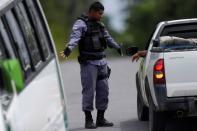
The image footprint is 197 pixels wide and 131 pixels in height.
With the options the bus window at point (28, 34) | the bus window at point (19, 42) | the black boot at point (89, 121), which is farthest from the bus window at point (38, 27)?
the black boot at point (89, 121)

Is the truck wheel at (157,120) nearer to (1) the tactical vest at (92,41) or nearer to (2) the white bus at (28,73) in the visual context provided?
(1) the tactical vest at (92,41)

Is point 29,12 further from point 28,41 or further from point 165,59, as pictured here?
point 165,59

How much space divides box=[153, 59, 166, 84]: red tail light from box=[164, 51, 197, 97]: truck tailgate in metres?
0.05

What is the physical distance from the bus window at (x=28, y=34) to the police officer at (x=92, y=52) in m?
5.36

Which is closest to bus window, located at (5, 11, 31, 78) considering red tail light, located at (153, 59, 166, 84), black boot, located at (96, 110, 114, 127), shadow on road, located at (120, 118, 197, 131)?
red tail light, located at (153, 59, 166, 84)

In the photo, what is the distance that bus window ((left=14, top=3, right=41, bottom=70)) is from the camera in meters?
8.50

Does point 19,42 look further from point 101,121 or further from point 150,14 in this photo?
point 150,14

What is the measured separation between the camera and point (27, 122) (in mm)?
7285

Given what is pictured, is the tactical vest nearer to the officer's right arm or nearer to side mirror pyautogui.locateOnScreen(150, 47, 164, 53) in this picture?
the officer's right arm

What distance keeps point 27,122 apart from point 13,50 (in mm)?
700

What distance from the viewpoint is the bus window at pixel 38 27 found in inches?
360

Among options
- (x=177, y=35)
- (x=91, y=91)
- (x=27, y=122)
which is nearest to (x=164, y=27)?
(x=177, y=35)

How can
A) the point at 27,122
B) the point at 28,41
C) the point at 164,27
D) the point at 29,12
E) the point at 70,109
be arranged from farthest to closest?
the point at 70,109 < the point at 164,27 < the point at 29,12 < the point at 28,41 < the point at 27,122

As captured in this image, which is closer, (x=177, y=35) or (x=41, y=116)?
(x=41, y=116)
